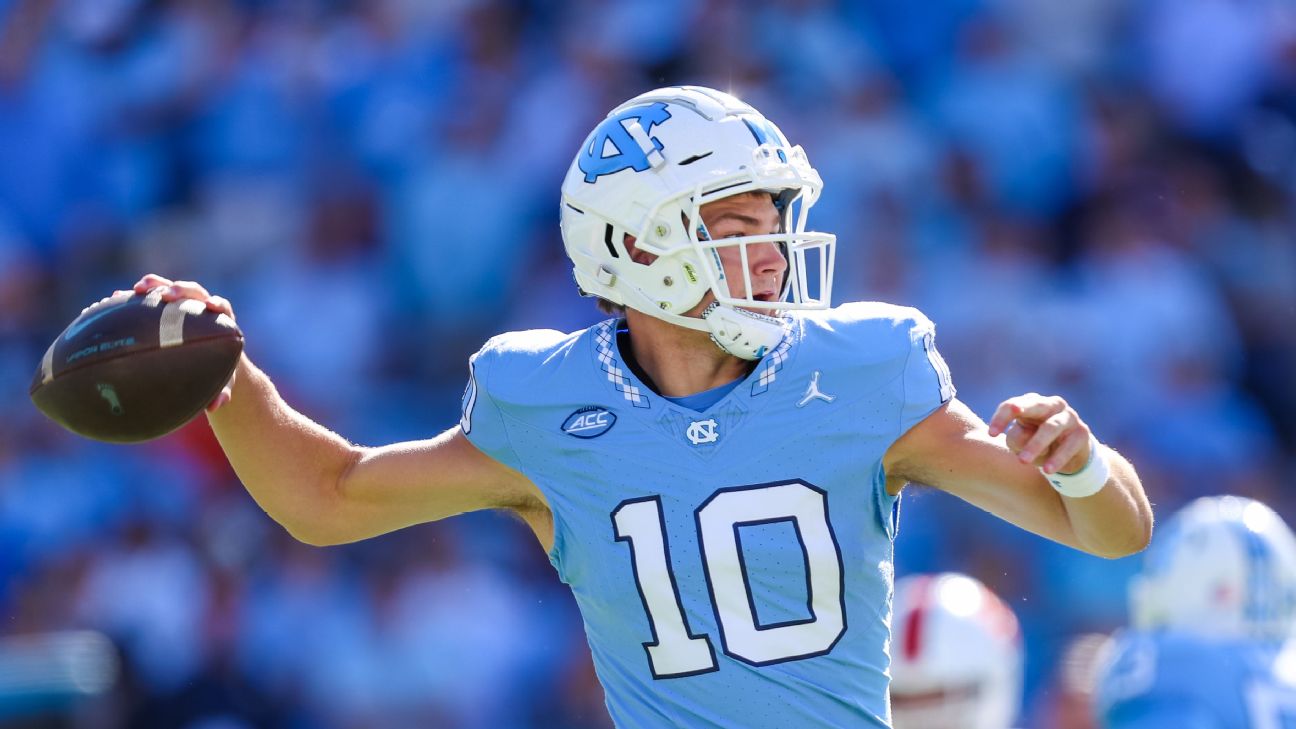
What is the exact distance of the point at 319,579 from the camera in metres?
6.78

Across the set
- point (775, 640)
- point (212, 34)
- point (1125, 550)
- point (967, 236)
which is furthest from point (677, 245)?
point (212, 34)

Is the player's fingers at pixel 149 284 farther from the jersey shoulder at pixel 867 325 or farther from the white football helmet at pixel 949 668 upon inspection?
the white football helmet at pixel 949 668

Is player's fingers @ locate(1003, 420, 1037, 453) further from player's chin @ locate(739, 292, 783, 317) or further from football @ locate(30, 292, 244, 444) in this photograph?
football @ locate(30, 292, 244, 444)

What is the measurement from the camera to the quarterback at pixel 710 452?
2.79 meters

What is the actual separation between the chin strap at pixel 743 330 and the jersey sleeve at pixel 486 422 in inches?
15.3

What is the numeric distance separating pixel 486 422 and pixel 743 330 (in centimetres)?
47

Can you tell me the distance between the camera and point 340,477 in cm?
310

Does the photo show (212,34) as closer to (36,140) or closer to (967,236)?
(36,140)

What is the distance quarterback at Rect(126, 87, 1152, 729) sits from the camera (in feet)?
9.15

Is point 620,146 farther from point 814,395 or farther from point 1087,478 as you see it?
point 1087,478

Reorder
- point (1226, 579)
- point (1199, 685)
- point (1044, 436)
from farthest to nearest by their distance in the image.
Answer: point (1226, 579), point (1199, 685), point (1044, 436)

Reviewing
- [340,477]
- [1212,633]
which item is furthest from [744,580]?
[1212,633]

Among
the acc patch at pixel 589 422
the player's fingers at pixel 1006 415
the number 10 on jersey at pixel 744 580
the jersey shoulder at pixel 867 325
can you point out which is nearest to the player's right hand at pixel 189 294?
the acc patch at pixel 589 422

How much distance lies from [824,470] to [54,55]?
21.4 ft
